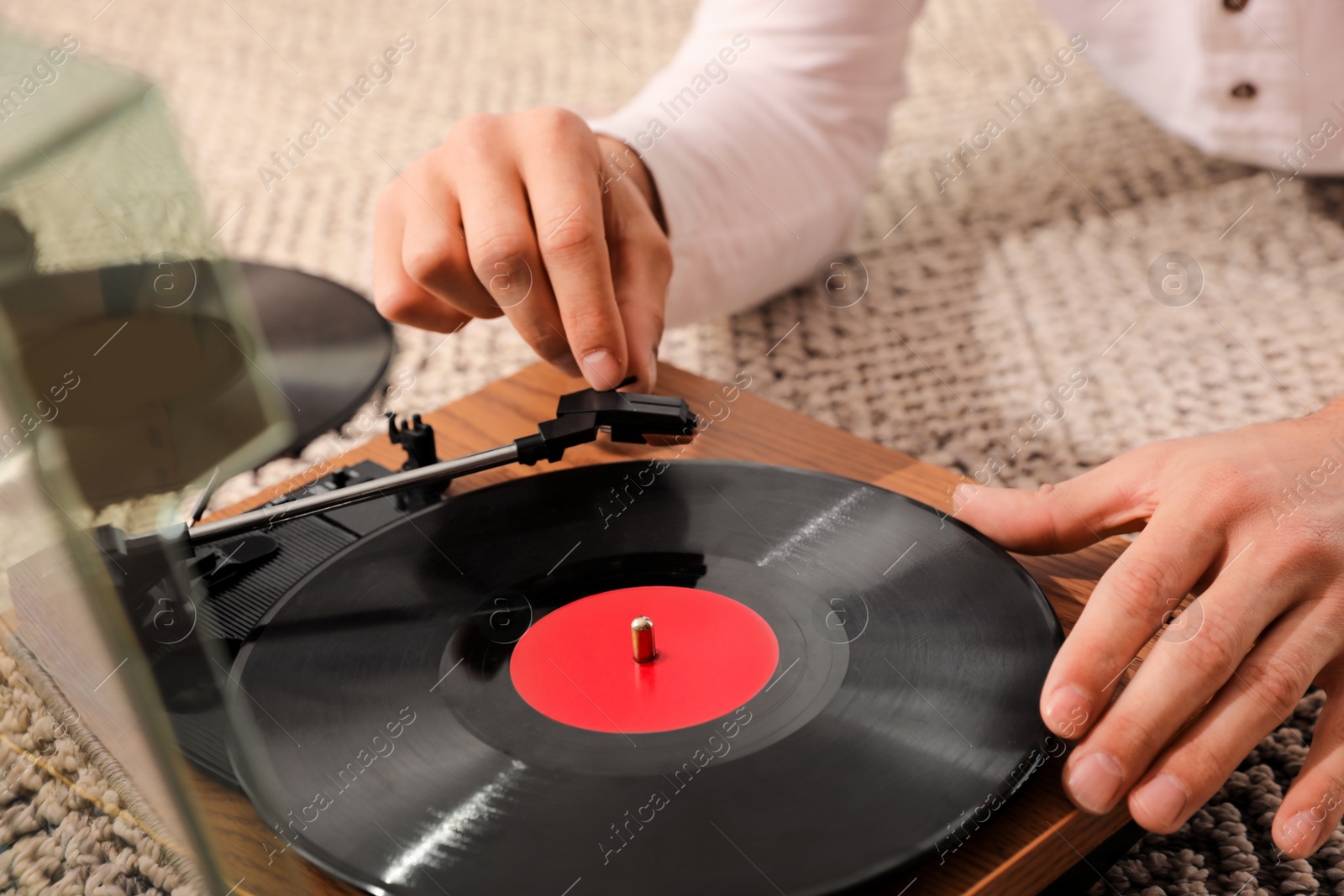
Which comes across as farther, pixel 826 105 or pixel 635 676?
pixel 826 105

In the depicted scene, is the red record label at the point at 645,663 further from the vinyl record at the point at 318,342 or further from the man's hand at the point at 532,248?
the vinyl record at the point at 318,342

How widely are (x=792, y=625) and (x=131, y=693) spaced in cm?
33

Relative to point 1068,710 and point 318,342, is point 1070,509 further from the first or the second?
point 318,342

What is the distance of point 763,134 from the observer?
1010 millimetres

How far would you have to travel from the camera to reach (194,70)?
6.85 ft

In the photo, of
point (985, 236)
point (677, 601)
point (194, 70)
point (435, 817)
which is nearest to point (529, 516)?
point (677, 601)

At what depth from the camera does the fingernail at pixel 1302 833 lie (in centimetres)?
45

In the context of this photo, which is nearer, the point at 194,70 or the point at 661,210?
the point at 661,210

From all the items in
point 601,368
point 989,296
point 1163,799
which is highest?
point 601,368

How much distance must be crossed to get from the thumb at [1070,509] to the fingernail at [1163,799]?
0.15 m

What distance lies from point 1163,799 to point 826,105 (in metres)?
0.80

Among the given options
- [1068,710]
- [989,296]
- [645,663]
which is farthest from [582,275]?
[989,296]

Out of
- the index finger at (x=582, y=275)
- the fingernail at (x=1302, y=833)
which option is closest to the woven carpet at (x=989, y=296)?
the fingernail at (x=1302, y=833)

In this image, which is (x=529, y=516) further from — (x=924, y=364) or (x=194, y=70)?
(x=194, y=70)
